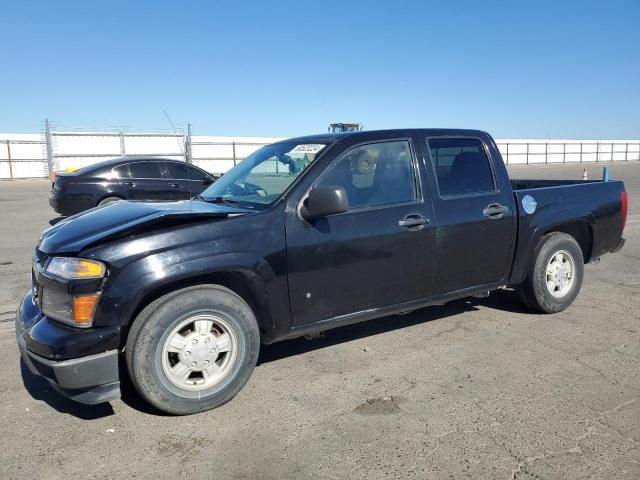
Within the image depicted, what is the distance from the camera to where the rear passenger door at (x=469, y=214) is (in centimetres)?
438

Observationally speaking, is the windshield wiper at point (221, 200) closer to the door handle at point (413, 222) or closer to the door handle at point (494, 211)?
the door handle at point (413, 222)

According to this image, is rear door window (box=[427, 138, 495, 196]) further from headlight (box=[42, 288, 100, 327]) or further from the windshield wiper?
headlight (box=[42, 288, 100, 327])

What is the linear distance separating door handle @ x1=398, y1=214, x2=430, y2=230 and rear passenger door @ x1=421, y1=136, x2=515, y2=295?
167 millimetres

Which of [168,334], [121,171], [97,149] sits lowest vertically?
[168,334]

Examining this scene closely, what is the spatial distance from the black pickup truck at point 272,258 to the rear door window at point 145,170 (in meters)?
7.60

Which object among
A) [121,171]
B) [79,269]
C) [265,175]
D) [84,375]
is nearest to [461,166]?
[265,175]

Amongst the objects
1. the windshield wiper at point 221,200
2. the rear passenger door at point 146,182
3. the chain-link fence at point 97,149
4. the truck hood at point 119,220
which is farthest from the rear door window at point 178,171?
the chain-link fence at point 97,149

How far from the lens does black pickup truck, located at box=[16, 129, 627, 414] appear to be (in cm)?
310

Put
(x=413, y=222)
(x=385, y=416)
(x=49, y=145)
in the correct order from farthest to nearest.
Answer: (x=49, y=145)
(x=413, y=222)
(x=385, y=416)

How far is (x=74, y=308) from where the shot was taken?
3.06 meters

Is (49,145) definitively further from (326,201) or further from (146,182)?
(326,201)

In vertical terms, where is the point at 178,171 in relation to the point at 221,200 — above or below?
above

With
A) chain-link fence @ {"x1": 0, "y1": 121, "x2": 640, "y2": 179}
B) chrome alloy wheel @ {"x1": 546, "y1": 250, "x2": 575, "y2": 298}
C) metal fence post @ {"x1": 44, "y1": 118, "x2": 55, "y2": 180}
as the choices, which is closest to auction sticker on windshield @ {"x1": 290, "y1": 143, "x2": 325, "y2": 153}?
chrome alloy wheel @ {"x1": 546, "y1": 250, "x2": 575, "y2": 298}

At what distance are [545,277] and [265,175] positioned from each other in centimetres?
295
